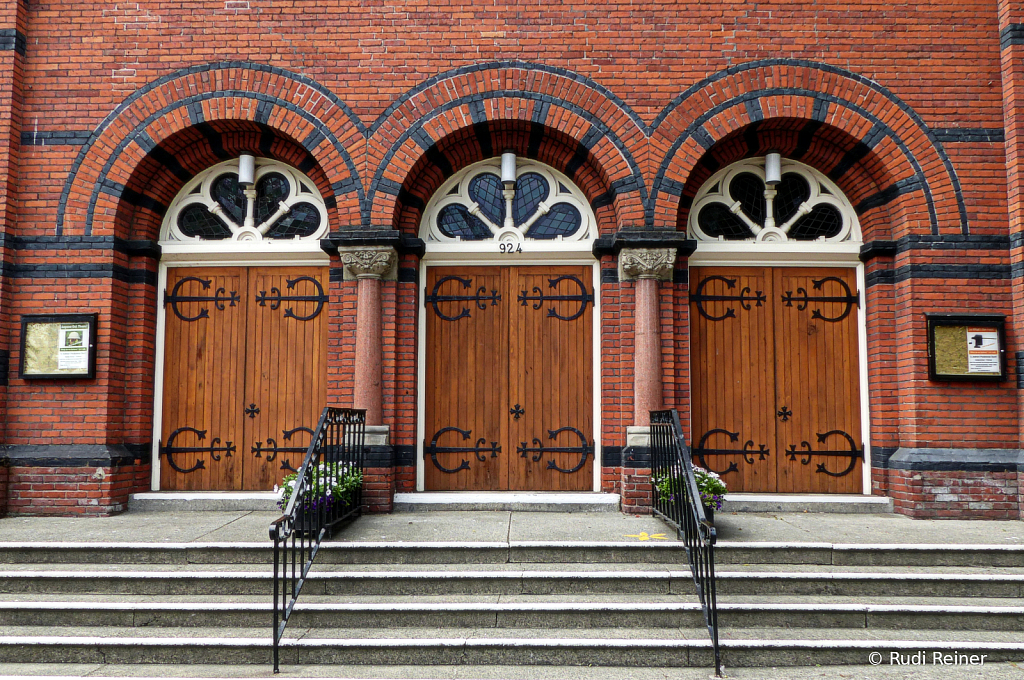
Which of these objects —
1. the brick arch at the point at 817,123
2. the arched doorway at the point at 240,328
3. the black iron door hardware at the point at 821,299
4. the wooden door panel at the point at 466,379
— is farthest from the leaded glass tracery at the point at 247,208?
the black iron door hardware at the point at 821,299

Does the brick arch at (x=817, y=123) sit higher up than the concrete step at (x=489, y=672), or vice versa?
the brick arch at (x=817, y=123)

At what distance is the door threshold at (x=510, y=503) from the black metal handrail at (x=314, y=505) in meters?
0.55

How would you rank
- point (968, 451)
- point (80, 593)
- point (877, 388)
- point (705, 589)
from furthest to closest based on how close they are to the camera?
1. point (877, 388)
2. point (968, 451)
3. point (80, 593)
4. point (705, 589)

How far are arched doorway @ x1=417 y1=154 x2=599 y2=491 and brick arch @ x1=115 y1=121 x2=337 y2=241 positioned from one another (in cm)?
138

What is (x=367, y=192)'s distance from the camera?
6676mm

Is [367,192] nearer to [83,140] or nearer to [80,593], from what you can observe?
[83,140]

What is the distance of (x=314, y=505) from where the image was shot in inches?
195

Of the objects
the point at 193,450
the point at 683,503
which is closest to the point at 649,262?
the point at 683,503

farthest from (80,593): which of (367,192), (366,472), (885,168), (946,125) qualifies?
(946,125)

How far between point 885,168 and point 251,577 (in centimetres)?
634

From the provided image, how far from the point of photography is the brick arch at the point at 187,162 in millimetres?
6863

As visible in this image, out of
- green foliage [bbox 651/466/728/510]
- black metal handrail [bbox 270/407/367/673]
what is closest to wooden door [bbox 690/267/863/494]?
green foliage [bbox 651/466/728/510]

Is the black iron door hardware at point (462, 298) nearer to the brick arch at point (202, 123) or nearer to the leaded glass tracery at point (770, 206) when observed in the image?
the brick arch at point (202, 123)

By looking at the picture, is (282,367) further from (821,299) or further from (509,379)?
(821,299)
